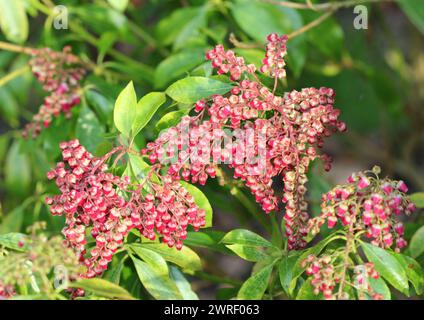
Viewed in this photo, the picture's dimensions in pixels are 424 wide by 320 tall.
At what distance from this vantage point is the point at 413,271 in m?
1.37

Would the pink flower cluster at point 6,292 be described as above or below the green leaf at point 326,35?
below

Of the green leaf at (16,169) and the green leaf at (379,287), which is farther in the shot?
the green leaf at (16,169)

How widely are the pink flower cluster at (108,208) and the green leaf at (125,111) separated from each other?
4.0 inches

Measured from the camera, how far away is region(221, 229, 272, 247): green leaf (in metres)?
1.44

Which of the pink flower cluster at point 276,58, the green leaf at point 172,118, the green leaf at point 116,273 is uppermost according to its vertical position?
the pink flower cluster at point 276,58

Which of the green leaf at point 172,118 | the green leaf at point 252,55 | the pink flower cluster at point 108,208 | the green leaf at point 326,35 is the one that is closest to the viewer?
the pink flower cluster at point 108,208

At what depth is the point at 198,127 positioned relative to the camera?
1.35 meters

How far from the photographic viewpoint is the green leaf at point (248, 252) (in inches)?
55.8

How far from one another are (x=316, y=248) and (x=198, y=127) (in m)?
0.34

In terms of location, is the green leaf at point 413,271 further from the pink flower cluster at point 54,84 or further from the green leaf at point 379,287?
the pink flower cluster at point 54,84

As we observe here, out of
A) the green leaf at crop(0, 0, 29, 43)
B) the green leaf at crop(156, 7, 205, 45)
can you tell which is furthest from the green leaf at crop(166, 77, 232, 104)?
the green leaf at crop(0, 0, 29, 43)

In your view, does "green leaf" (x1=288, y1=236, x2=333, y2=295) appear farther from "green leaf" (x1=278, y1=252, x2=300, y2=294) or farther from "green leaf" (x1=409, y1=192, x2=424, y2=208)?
"green leaf" (x1=409, y1=192, x2=424, y2=208)

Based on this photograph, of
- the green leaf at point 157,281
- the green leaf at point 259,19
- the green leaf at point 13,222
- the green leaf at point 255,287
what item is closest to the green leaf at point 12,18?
the green leaf at point 13,222

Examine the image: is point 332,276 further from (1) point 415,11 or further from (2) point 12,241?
(1) point 415,11
